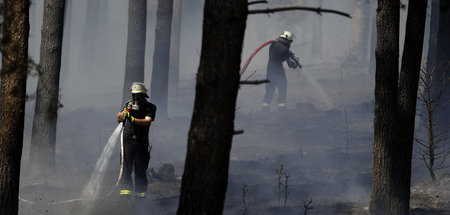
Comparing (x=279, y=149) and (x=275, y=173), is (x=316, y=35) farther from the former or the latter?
(x=275, y=173)

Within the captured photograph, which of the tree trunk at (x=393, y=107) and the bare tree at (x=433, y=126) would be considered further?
the bare tree at (x=433, y=126)

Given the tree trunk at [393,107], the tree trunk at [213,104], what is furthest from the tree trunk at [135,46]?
the tree trunk at [213,104]

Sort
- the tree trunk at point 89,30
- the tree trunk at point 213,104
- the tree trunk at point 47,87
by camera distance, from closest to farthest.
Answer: the tree trunk at point 213,104
the tree trunk at point 47,87
the tree trunk at point 89,30

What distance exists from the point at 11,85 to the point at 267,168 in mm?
6537

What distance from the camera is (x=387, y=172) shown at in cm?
631

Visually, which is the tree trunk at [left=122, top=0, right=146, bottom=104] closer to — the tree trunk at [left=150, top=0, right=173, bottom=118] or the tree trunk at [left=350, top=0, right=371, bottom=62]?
the tree trunk at [left=150, top=0, right=173, bottom=118]

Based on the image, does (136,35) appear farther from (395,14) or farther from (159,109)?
(395,14)

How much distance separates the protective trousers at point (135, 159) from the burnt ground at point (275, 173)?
281 mm

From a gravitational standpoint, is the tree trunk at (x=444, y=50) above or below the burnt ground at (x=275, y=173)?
above

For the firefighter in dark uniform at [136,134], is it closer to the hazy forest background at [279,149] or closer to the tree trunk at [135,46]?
the hazy forest background at [279,149]

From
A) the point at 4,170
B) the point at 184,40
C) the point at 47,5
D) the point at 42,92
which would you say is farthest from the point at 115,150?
the point at 184,40

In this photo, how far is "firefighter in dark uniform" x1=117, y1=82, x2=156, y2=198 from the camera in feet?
24.3

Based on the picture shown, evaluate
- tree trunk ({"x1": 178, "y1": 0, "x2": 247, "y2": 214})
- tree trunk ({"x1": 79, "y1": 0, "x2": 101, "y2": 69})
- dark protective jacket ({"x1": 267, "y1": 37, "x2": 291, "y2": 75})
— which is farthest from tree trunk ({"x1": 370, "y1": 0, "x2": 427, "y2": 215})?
tree trunk ({"x1": 79, "y1": 0, "x2": 101, "y2": 69})

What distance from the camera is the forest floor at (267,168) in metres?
7.66
